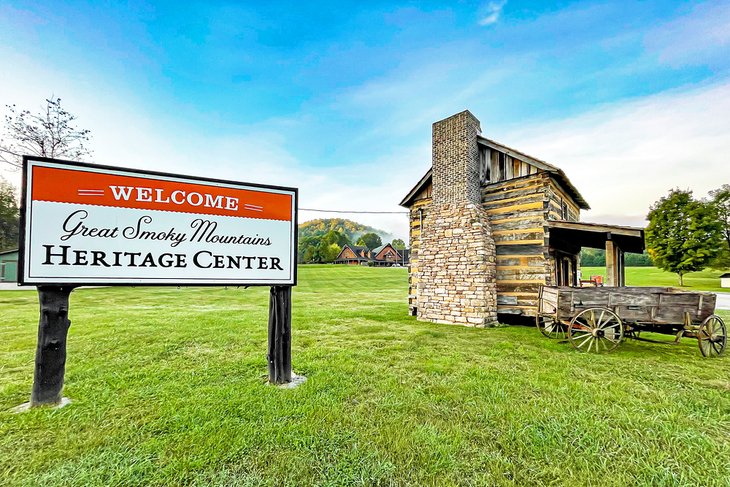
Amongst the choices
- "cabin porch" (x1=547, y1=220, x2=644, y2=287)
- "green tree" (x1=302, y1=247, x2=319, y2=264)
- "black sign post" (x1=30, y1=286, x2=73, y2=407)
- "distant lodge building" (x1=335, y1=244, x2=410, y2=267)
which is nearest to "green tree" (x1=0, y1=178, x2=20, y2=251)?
"green tree" (x1=302, y1=247, x2=319, y2=264)

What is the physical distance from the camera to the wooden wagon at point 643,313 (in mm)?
Answer: 5820

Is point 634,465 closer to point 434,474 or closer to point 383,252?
point 434,474

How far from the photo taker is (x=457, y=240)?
9.80 m

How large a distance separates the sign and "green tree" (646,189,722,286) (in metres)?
42.8

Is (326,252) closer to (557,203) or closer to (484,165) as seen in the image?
(484,165)

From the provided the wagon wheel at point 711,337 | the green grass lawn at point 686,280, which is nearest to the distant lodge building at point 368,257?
the green grass lawn at point 686,280

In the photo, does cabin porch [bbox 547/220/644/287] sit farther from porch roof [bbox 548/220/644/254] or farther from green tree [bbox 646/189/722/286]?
green tree [bbox 646/189/722/286]

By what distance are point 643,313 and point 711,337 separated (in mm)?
1255

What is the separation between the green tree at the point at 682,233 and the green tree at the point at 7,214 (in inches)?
2934

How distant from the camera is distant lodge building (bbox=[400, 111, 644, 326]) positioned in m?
9.20

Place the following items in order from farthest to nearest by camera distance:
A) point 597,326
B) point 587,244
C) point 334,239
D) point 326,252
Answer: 1. point 334,239
2. point 326,252
3. point 587,244
4. point 597,326

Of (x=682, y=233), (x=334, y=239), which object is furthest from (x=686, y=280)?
(x=334, y=239)

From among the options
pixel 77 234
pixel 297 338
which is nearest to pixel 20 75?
pixel 77 234

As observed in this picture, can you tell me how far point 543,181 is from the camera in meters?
9.26
